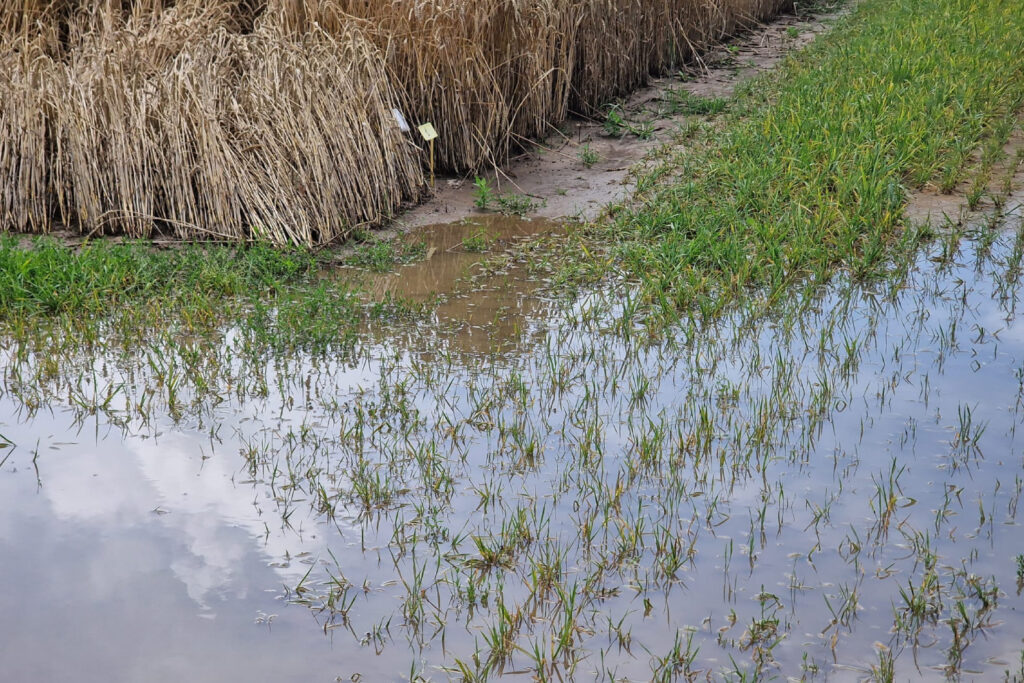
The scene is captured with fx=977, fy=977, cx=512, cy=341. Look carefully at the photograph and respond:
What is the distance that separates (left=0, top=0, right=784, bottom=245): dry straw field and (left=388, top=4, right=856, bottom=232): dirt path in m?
0.21

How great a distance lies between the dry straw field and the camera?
5445mm

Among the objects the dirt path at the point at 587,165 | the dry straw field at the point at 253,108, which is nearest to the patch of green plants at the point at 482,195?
the dirt path at the point at 587,165

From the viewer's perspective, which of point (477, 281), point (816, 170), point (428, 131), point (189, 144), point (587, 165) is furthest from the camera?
point (587, 165)

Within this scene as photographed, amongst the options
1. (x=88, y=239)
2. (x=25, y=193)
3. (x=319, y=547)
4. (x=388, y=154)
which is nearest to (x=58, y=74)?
(x=25, y=193)

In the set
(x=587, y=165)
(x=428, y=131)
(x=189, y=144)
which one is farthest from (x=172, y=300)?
(x=587, y=165)

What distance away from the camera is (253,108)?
5.51m

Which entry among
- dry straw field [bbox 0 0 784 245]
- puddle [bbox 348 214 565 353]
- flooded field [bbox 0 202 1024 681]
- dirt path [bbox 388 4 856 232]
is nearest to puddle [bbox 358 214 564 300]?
puddle [bbox 348 214 565 353]

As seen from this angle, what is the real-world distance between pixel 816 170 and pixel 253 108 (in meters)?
3.30

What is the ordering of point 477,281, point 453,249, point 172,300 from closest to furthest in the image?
1. point 172,300
2. point 477,281
3. point 453,249

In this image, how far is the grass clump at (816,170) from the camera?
495 cm

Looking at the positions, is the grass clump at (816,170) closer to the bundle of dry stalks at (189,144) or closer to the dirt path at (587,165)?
the dirt path at (587,165)

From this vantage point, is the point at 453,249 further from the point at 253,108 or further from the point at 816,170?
the point at 816,170

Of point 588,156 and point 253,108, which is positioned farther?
point 588,156

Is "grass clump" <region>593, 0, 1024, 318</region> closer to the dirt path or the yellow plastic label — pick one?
the dirt path
